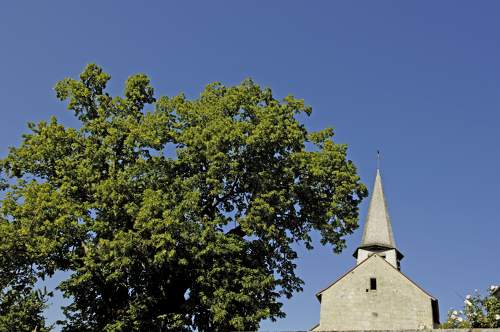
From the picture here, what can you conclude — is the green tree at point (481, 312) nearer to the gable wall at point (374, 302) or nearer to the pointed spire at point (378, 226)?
the gable wall at point (374, 302)

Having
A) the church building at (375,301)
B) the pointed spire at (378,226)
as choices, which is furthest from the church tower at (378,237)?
the church building at (375,301)

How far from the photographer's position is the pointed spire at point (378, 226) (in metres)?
56.9

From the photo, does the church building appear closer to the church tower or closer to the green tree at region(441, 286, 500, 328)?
the church tower

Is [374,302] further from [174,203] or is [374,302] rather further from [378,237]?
[174,203]

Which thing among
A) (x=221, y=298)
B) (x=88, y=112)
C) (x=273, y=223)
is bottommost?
(x=221, y=298)

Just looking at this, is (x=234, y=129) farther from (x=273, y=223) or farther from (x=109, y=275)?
(x=109, y=275)

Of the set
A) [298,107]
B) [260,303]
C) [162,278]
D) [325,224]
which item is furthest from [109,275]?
[298,107]

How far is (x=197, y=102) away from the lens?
83.7ft

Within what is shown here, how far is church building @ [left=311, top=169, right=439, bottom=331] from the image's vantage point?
140 feet

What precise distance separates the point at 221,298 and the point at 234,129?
21.5ft

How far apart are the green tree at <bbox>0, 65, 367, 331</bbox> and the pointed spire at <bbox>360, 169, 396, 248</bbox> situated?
109 ft

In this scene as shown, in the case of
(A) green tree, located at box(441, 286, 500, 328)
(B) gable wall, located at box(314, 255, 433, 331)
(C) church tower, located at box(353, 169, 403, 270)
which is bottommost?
(A) green tree, located at box(441, 286, 500, 328)

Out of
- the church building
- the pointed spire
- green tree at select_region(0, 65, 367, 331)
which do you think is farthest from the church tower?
green tree at select_region(0, 65, 367, 331)

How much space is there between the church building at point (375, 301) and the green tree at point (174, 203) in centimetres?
2054
